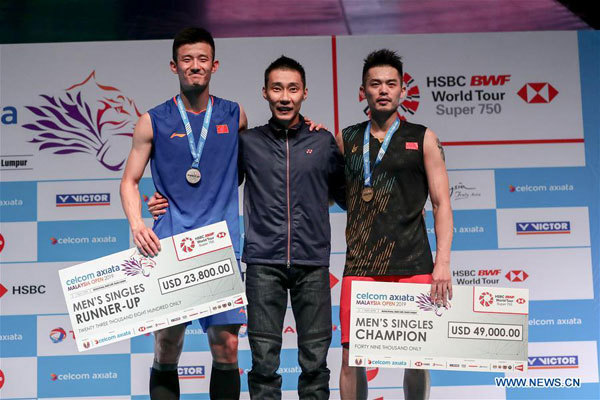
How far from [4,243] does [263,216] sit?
210 centimetres

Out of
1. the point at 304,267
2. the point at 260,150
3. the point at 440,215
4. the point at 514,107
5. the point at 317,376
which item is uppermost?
the point at 514,107

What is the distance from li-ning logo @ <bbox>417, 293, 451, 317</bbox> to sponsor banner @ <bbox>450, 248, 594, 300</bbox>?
1520 millimetres

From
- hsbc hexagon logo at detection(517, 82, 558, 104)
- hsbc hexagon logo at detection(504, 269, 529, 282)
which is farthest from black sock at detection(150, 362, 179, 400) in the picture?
hsbc hexagon logo at detection(517, 82, 558, 104)

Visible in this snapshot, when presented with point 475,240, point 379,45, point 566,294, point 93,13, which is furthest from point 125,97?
point 566,294

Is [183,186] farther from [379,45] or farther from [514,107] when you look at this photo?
[514,107]

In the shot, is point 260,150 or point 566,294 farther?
point 566,294

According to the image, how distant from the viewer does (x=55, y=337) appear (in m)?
4.08

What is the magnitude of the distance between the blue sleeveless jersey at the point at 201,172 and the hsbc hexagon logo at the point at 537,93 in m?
2.17

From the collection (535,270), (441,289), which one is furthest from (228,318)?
(535,270)

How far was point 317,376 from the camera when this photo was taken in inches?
105

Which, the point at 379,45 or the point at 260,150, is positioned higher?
the point at 379,45

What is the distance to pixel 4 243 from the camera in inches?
161

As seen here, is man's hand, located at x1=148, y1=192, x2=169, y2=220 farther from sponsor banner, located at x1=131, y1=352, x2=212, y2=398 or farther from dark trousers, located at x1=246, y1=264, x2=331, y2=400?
sponsor banner, located at x1=131, y1=352, x2=212, y2=398

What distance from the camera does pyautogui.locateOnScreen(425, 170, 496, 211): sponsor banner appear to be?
417cm
